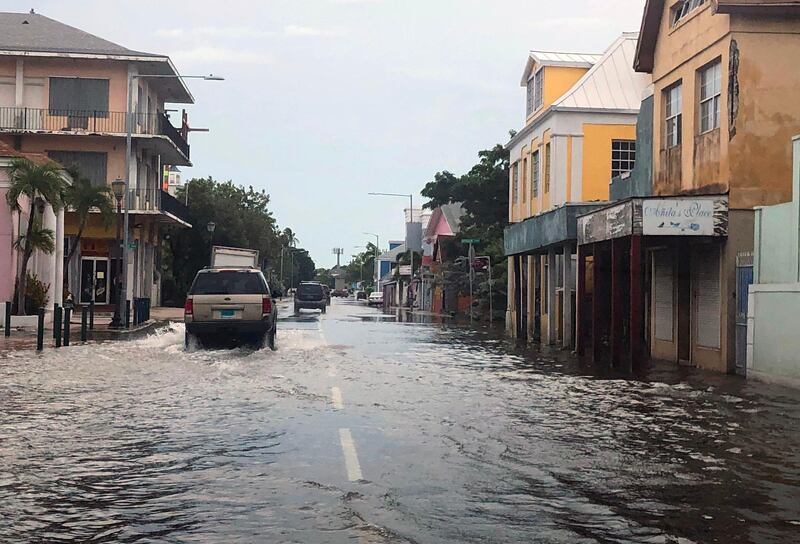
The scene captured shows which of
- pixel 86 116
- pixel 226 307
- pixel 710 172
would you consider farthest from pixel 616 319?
pixel 86 116

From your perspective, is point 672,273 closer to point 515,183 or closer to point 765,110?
point 765,110

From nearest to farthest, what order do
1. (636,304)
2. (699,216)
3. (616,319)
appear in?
1. (699,216)
2. (636,304)
3. (616,319)

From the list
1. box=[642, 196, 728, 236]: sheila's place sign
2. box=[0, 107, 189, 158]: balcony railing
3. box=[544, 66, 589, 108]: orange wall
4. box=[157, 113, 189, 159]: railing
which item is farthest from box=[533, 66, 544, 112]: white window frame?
box=[157, 113, 189, 159]: railing

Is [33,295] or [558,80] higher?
[558,80]

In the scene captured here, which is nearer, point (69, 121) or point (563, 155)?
point (563, 155)

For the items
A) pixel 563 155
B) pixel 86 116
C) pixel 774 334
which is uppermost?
pixel 86 116

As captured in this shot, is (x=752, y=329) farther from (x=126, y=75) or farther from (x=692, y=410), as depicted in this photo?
(x=126, y=75)

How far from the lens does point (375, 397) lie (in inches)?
535

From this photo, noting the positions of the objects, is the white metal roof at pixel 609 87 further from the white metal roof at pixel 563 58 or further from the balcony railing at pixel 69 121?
the balcony railing at pixel 69 121

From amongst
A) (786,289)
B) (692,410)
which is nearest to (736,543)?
(692,410)

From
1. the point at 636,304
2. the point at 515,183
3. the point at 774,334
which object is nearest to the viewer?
the point at 774,334

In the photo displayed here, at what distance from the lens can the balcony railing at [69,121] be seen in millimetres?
45219

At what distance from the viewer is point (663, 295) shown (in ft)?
78.5

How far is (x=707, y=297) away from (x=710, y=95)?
14.2ft
